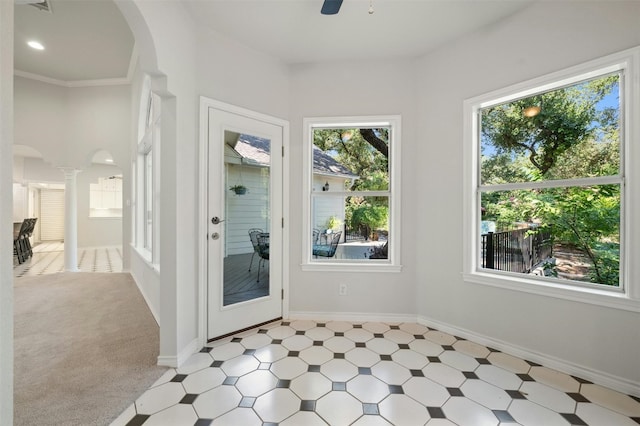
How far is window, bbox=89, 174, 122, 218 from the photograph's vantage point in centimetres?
876

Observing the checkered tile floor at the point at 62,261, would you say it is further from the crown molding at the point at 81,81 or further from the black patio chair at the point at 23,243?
the crown molding at the point at 81,81

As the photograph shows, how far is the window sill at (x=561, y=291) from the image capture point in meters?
1.94

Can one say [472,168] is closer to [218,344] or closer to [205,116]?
[205,116]

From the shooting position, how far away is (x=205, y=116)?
2.56 metres

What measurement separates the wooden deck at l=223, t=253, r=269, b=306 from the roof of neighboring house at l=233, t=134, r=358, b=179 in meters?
1.01

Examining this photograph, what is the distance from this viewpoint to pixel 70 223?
223 inches

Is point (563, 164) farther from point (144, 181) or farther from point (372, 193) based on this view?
point (144, 181)

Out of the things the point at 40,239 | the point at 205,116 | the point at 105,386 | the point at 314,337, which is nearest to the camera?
the point at 105,386

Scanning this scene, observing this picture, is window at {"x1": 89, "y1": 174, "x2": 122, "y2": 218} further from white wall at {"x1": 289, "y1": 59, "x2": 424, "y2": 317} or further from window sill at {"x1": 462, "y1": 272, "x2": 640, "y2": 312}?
window sill at {"x1": 462, "y1": 272, "x2": 640, "y2": 312}

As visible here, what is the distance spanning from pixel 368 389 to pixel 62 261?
7845 mm

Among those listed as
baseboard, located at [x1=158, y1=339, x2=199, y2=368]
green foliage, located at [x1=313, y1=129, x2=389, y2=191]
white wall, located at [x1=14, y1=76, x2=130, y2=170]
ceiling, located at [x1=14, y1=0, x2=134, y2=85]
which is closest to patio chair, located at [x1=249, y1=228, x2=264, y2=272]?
baseboard, located at [x1=158, y1=339, x2=199, y2=368]

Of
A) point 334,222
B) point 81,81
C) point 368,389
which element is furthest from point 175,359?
point 81,81

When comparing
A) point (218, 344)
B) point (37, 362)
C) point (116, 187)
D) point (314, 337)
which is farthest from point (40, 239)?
point (314, 337)

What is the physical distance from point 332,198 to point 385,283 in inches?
44.0
